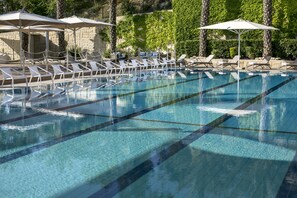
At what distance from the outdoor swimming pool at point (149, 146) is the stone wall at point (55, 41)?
62.0ft

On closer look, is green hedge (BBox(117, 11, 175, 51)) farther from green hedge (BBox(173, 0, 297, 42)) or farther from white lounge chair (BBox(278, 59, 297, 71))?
white lounge chair (BBox(278, 59, 297, 71))

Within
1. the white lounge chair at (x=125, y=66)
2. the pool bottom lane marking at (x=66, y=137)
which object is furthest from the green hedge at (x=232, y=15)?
the pool bottom lane marking at (x=66, y=137)

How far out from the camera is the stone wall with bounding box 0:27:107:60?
29125mm

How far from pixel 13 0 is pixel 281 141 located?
3167 centimetres

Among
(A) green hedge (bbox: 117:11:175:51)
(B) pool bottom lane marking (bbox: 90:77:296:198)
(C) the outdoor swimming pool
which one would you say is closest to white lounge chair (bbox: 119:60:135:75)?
(C) the outdoor swimming pool

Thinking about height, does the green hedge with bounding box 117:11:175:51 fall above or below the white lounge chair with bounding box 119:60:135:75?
above

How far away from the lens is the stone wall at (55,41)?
29.1 metres

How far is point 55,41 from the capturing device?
29.6 m

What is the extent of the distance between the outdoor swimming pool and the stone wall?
18.9 m

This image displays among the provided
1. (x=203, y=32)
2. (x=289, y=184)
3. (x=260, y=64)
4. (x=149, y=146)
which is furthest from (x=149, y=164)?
(x=203, y=32)

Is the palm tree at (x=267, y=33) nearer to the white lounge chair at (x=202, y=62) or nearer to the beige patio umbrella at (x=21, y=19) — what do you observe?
the white lounge chair at (x=202, y=62)

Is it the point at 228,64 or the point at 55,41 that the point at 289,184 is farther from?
the point at 55,41

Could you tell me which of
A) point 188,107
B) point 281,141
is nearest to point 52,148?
point 281,141

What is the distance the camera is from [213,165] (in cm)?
516
